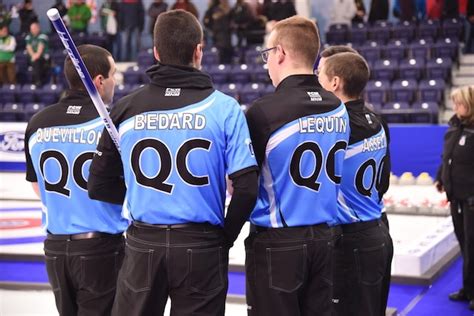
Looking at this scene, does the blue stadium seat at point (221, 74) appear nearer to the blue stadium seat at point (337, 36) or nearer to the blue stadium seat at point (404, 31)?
the blue stadium seat at point (337, 36)

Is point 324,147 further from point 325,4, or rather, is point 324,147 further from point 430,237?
point 325,4

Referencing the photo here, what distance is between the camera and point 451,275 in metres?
7.65

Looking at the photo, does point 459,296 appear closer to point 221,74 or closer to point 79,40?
point 221,74

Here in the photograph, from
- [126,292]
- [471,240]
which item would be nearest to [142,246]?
[126,292]

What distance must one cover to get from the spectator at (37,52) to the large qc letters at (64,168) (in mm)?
15150

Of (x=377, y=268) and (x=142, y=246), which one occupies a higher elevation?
(x=142, y=246)

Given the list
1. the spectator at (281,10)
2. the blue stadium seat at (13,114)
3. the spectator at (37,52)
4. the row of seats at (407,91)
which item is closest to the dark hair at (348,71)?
the row of seats at (407,91)

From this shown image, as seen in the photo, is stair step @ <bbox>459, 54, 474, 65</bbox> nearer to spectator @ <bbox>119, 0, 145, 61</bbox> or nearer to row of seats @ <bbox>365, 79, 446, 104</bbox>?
row of seats @ <bbox>365, 79, 446, 104</bbox>

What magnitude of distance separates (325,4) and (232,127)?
58.8 ft

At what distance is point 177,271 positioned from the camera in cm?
323

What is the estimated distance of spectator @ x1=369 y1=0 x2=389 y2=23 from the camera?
61.6 ft

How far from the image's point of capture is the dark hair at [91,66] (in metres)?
3.95

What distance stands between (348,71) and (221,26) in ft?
46.7

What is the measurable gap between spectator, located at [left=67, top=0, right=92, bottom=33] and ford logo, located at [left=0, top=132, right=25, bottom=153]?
5512mm
